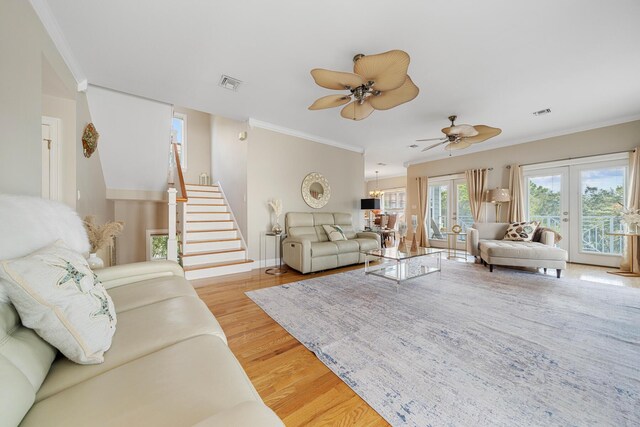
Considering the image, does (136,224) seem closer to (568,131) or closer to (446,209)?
(446,209)

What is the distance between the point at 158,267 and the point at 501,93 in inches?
179

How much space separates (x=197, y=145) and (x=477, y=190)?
7.51 meters

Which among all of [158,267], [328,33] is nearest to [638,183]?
[328,33]

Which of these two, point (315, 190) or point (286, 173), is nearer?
point (286, 173)

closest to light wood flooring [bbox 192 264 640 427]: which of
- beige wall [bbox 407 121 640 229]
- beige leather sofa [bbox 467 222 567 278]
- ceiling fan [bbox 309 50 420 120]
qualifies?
ceiling fan [bbox 309 50 420 120]

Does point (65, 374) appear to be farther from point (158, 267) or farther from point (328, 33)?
point (328, 33)

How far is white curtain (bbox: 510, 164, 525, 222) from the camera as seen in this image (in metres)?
5.17

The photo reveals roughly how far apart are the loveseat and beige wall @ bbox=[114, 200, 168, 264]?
4090 millimetres

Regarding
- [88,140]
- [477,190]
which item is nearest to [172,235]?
[88,140]

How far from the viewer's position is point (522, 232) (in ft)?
14.7

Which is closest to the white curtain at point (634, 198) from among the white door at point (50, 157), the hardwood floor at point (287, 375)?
the hardwood floor at point (287, 375)

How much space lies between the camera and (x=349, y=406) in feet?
4.17

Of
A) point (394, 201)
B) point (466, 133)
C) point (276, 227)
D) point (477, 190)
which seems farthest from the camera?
point (394, 201)

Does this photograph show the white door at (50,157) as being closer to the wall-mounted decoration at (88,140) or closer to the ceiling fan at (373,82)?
the wall-mounted decoration at (88,140)
